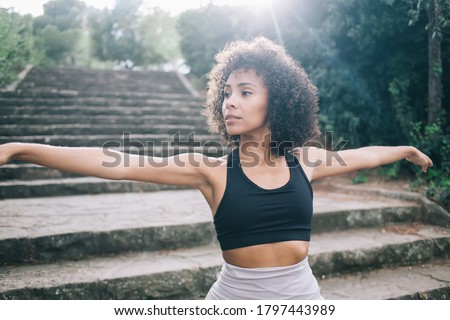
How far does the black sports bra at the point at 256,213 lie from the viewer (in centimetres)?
161

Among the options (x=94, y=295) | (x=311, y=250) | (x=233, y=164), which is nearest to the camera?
(x=233, y=164)

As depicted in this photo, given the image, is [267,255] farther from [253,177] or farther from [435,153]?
[435,153]

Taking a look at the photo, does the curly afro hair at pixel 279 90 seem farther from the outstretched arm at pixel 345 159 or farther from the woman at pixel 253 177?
the outstretched arm at pixel 345 159

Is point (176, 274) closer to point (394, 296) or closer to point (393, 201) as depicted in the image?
point (394, 296)

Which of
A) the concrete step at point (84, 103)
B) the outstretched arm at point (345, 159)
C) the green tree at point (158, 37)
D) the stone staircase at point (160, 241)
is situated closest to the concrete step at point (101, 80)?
the concrete step at point (84, 103)

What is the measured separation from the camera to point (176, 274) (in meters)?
2.54

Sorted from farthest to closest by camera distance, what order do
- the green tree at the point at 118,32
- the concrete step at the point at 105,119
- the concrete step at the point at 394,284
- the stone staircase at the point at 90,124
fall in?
the green tree at the point at 118,32
the concrete step at the point at 105,119
the stone staircase at the point at 90,124
the concrete step at the point at 394,284

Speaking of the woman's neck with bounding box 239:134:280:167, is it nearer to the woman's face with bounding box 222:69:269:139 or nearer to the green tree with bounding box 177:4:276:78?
the woman's face with bounding box 222:69:269:139

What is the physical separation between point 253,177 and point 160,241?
5.24 ft

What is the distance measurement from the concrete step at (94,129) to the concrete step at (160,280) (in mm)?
3727

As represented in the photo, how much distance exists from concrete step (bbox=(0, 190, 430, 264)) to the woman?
1.35 m

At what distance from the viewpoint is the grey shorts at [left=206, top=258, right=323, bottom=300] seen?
1.63 meters

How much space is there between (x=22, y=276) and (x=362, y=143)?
15.4 ft

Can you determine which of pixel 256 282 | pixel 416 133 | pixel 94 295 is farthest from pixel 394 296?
pixel 416 133
